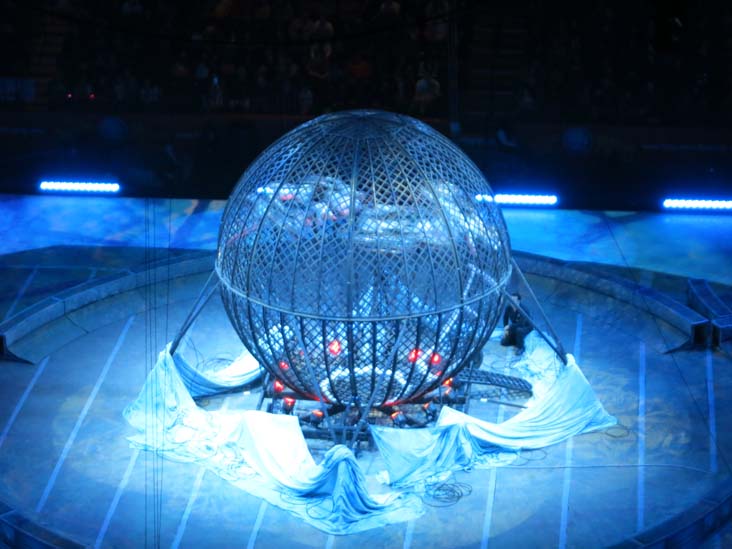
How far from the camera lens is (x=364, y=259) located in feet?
43.2

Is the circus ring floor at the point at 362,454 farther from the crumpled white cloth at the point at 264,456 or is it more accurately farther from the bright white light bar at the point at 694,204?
the bright white light bar at the point at 694,204

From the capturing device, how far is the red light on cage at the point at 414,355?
13445mm

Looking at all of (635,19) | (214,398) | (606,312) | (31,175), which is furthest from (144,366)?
(635,19)

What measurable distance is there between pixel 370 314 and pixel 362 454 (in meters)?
1.56

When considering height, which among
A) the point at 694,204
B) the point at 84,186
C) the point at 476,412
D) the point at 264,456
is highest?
the point at 694,204

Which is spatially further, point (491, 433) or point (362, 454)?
point (491, 433)

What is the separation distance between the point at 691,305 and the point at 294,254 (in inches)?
230

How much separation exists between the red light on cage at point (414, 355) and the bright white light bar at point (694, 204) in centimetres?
846

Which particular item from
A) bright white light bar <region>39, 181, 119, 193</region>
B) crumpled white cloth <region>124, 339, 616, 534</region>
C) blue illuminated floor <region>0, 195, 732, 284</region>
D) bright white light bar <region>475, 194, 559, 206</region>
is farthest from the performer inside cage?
bright white light bar <region>39, 181, 119, 193</region>

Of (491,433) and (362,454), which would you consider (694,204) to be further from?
(362,454)

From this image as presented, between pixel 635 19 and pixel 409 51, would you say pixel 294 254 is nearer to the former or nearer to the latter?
pixel 409 51

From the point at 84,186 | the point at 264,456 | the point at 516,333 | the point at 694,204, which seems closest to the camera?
the point at 264,456

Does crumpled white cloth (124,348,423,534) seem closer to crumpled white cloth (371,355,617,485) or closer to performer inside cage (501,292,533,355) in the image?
crumpled white cloth (371,355,617,485)

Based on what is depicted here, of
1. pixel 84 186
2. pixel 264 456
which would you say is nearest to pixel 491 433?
pixel 264 456
